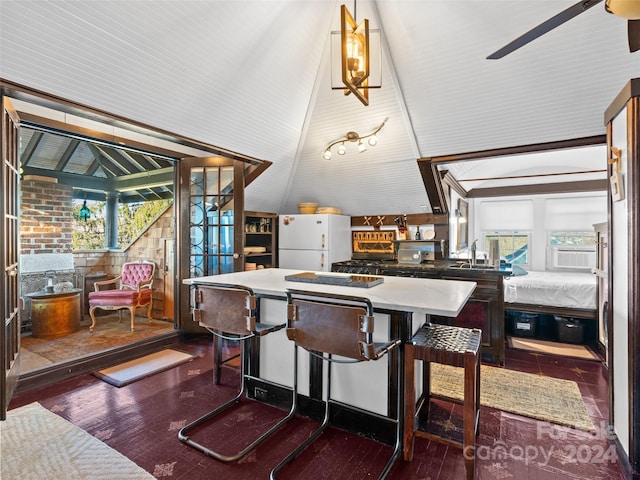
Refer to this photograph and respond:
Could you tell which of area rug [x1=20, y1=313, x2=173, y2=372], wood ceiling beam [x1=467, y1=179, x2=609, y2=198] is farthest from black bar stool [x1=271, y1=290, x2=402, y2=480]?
wood ceiling beam [x1=467, y1=179, x2=609, y2=198]

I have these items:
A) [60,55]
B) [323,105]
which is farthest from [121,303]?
[323,105]

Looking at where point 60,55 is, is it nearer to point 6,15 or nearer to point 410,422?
point 6,15

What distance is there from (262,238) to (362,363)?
12.4ft

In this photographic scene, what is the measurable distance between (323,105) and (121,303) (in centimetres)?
368

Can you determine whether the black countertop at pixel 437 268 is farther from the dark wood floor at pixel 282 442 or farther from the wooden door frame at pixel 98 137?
the wooden door frame at pixel 98 137

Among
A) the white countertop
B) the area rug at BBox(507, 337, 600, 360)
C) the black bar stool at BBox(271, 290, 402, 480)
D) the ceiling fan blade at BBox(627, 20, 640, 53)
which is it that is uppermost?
the ceiling fan blade at BBox(627, 20, 640, 53)

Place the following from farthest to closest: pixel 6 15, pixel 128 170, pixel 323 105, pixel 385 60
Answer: pixel 128 170 < pixel 323 105 < pixel 385 60 < pixel 6 15

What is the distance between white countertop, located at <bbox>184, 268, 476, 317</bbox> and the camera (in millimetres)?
1729

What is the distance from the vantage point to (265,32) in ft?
9.14

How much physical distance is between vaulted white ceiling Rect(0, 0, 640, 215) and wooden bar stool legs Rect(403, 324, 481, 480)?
7.28 ft

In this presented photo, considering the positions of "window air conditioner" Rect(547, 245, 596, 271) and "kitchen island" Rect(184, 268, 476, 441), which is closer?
"kitchen island" Rect(184, 268, 476, 441)

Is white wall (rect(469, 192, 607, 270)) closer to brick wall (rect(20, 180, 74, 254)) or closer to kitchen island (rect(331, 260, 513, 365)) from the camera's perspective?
kitchen island (rect(331, 260, 513, 365))

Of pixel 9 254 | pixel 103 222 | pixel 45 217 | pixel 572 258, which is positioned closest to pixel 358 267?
pixel 9 254

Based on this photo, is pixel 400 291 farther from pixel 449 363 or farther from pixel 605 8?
pixel 605 8
